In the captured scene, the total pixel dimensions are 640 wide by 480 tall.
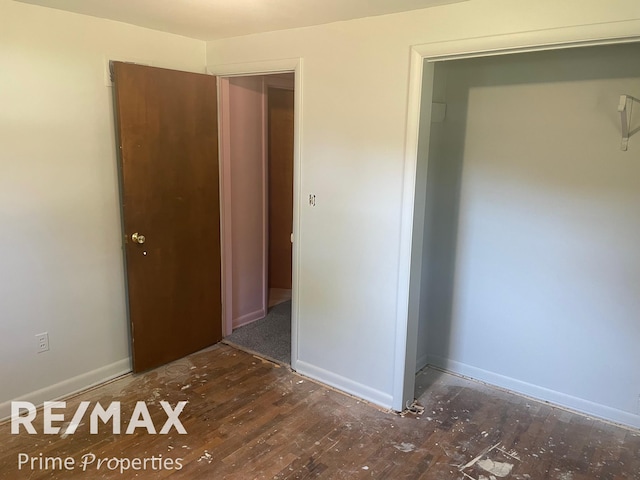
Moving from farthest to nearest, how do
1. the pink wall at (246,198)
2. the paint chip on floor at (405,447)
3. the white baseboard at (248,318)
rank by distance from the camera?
the white baseboard at (248,318) → the pink wall at (246,198) → the paint chip on floor at (405,447)

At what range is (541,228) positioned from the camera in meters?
2.83

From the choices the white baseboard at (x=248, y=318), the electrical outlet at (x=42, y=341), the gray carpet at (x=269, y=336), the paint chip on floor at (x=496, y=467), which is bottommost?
the paint chip on floor at (x=496, y=467)

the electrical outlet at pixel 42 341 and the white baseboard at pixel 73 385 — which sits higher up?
the electrical outlet at pixel 42 341

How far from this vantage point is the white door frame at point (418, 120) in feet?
6.54

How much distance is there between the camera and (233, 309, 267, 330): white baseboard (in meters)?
3.99

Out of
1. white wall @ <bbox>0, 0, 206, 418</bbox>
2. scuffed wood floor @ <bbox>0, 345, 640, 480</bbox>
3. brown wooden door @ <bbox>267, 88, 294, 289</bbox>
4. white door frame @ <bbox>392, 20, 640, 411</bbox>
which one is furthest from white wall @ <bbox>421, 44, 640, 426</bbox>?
white wall @ <bbox>0, 0, 206, 418</bbox>

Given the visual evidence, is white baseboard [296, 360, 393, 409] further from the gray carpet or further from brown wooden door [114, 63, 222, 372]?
brown wooden door [114, 63, 222, 372]

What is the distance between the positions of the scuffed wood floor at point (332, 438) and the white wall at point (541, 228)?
0.88 feet

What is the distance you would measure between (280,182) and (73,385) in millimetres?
2582

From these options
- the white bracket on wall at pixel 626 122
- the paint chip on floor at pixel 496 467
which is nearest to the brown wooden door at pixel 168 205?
the paint chip on floor at pixel 496 467

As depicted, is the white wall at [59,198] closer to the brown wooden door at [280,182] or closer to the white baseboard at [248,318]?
the white baseboard at [248,318]

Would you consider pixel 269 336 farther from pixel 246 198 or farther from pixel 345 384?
pixel 246 198

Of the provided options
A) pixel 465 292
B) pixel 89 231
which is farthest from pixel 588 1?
pixel 89 231

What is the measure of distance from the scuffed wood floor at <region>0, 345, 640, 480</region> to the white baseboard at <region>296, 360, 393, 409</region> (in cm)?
6
